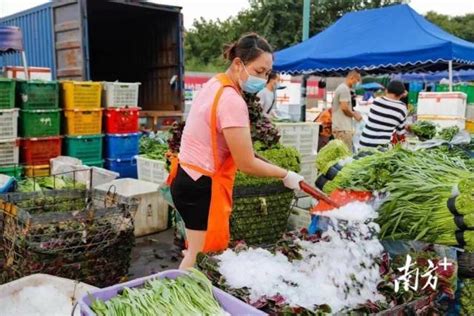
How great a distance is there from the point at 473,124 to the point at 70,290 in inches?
474

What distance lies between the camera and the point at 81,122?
23.6 feet

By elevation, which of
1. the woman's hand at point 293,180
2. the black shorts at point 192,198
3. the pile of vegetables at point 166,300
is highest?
the woman's hand at point 293,180

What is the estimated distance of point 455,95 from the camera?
1052cm

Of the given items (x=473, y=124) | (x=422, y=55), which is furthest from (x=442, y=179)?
(x=473, y=124)

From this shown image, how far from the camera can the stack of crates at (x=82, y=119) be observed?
7125 millimetres

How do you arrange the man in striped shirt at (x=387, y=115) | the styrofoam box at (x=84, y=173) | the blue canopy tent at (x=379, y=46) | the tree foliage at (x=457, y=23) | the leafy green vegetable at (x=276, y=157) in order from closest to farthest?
the leafy green vegetable at (x=276, y=157)
the styrofoam box at (x=84, y=173)
the man in striped shirt at (x=387, y=115)
the blue canopy tent at (x=379, y=46)
the tree foliage at (x=457, y=23)

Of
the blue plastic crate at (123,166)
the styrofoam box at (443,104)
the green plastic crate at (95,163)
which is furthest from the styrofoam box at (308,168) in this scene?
the styrofoam box at (443,104)

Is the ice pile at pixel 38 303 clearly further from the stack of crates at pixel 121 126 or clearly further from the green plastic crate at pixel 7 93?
the stack of crates at pixel 121 126

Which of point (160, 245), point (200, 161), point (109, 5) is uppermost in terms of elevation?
point (109, 5)

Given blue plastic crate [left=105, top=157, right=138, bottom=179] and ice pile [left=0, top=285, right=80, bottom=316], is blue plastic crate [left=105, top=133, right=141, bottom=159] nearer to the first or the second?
blue plastic crate [left=105, top=157, right=138, bottom=179]

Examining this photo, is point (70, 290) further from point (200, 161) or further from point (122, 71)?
point (122, 71)

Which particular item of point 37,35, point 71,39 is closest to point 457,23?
point 37,35

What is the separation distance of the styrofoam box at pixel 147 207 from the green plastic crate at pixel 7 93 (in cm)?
195

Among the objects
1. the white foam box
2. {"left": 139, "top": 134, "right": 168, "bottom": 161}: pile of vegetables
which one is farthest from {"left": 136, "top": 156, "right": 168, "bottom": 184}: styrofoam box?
the white foam box
